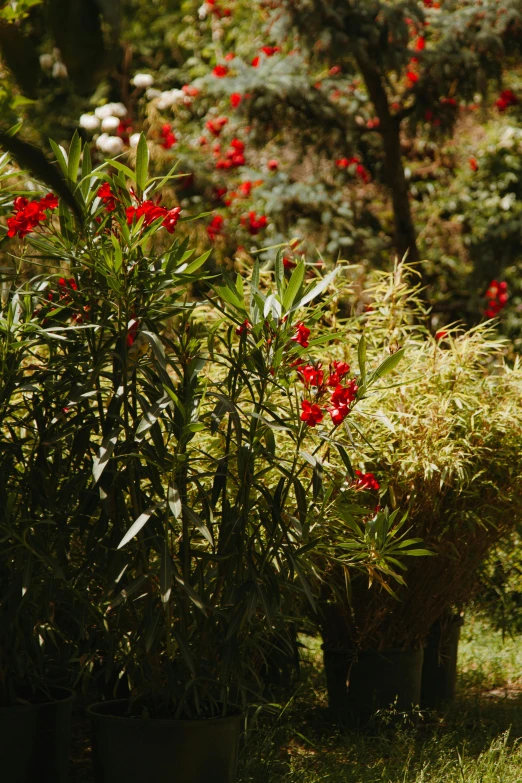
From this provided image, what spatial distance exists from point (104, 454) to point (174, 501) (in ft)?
0.60

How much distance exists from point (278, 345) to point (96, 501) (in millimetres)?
570

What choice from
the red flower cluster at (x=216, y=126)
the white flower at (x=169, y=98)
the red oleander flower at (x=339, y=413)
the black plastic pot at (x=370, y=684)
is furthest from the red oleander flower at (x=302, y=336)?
the white flower at (x=169, y=98)

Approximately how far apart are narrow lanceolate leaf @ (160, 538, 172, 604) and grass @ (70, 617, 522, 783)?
2.82 ft

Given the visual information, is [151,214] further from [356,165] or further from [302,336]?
[356,165]

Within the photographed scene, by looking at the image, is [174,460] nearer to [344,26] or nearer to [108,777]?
[108,777]

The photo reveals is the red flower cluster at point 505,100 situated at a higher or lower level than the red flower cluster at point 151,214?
lower

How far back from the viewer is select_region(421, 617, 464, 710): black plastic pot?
3.45 m

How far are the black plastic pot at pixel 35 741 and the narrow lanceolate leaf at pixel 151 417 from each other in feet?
2.43

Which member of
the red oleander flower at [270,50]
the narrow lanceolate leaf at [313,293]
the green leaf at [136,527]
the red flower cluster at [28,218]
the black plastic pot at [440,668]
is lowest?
the black plastic pot at [440,668]

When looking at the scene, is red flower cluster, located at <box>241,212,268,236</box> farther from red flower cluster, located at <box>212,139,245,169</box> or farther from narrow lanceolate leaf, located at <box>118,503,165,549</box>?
narrow lanceolate leaf, located at <box>118,503,165,549</box>

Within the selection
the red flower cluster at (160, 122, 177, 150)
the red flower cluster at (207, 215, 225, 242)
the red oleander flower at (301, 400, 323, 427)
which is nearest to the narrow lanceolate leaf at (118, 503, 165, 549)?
the red oleander flower at (301, 400, 323, 427)

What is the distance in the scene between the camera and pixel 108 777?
6.84ft

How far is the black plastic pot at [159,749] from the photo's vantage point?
2041mm

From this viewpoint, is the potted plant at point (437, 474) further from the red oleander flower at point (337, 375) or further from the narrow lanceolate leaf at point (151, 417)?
the narrow lanceolate leaf at point (151, 417)
